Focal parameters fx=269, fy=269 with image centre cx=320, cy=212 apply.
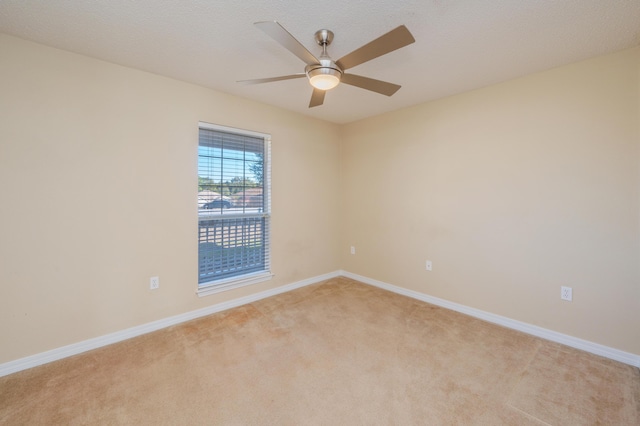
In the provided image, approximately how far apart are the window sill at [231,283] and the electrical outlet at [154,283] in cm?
41

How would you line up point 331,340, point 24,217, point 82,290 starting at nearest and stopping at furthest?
1. point 24,217
2. point 82,290
3. point 331,340

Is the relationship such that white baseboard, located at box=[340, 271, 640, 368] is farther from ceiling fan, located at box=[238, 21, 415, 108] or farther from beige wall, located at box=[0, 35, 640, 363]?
ceiling fan, located at box=[238, 21, 415, 108]

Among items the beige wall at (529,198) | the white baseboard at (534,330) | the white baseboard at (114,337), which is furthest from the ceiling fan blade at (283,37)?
the white baseboard at (534,330)

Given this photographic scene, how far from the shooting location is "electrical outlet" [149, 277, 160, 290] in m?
2.61

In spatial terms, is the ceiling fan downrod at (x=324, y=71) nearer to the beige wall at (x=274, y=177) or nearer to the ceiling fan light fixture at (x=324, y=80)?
the ceiling fan light fixture at (x=324, y=80)

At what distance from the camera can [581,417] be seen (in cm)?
160

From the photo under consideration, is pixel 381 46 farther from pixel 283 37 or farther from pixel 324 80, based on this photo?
pixel 283 37

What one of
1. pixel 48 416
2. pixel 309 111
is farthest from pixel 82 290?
pixel 309 111

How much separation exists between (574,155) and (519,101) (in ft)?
2.28

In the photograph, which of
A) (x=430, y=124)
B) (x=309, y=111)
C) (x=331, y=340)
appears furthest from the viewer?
(x=309, y=111)

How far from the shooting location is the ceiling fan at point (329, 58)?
1.39 metres

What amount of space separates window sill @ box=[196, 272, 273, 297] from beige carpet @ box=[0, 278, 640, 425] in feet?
1.18

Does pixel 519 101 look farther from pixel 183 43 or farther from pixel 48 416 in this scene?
pixel 48 416

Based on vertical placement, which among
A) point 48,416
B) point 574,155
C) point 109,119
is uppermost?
point 109,119
